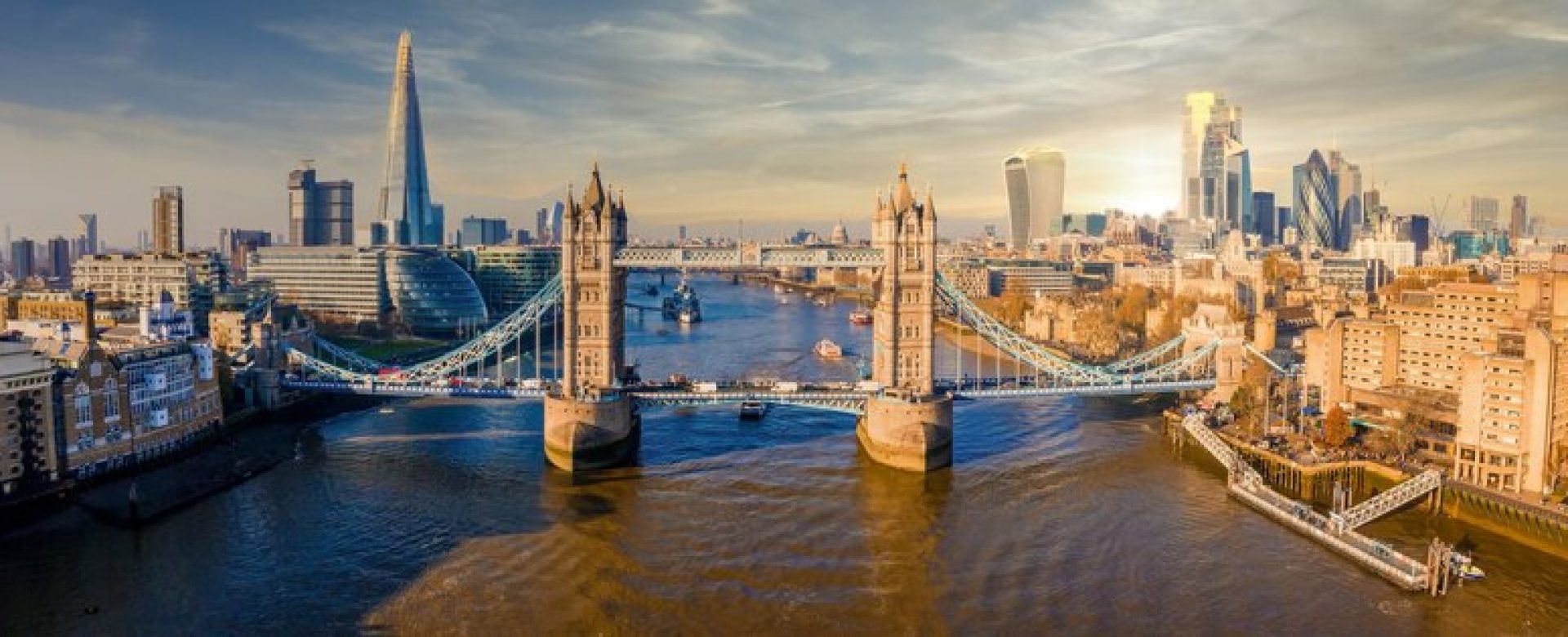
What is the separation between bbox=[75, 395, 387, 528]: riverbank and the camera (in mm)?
38875

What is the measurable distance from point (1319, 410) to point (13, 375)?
58.8m

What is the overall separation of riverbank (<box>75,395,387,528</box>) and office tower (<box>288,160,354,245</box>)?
101 m

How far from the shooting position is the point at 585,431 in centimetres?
4578

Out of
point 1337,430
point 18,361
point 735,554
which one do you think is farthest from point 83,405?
point 1337,430

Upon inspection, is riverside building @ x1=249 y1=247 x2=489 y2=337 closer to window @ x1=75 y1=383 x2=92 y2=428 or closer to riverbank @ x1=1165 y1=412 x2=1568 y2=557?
window @ x1=75 y1=383 x2=92 y2=428

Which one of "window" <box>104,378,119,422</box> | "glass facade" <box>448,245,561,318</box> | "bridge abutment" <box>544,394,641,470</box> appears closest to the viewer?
"window" <box>104,378,119,422</box>

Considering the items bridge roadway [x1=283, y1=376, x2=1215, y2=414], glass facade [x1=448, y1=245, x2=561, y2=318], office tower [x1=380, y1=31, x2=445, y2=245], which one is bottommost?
bridge roadway [x1=283, y1=376, x2=1215, y2=414]

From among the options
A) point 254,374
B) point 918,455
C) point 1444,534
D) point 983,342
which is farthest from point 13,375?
point 983,342

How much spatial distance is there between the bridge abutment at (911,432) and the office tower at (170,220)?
87.1 meters

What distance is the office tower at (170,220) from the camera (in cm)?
10838

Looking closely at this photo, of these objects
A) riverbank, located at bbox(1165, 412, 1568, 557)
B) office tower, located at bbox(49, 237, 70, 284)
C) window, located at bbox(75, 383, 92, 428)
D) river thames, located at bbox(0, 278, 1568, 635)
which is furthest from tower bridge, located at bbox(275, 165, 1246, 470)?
office tower, located at bbox(49, 237, 70, 284)

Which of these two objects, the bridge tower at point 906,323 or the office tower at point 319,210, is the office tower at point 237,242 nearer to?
the office tower at point 319,210

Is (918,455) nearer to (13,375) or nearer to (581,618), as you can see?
(581,618)

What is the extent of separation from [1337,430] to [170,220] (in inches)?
4350
